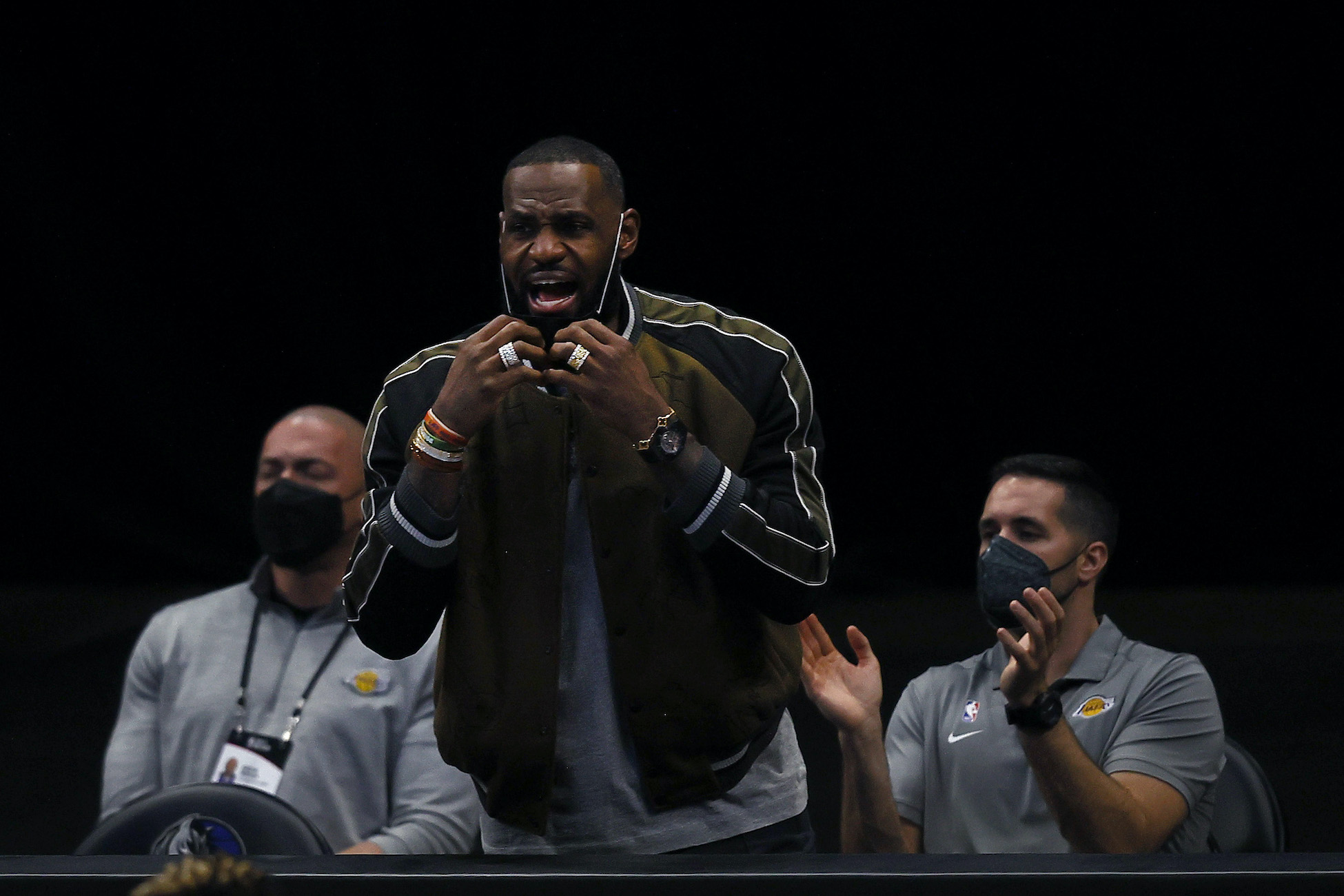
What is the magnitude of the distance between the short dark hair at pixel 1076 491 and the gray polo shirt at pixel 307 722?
1087 millimetres

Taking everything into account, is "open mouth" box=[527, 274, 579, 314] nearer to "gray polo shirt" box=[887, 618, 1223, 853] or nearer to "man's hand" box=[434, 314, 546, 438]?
"man's hand" box=[434, 314, 546, 438]

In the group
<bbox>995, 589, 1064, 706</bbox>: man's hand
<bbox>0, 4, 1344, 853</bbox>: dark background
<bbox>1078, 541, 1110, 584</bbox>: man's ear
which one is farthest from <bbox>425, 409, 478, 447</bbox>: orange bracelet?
<bbox>0, 4, 1344, 853</bbox>: dark background

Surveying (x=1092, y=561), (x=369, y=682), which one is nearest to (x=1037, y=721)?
(x=1092, y=561)

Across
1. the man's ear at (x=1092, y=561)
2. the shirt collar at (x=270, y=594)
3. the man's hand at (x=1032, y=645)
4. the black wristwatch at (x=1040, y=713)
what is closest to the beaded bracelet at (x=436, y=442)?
the man's hand at (x=1032, y=645)

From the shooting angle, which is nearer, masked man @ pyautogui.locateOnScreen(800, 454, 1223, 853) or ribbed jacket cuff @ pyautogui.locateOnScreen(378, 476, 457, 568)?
ribbed jacket cuff @ pyautogui.locateOnScreen(378, 476, 457, 568)

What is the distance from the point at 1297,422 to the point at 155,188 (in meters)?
2.87

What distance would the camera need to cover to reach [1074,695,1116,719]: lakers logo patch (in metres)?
2.63

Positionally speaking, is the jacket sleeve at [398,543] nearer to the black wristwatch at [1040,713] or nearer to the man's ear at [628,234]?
the man's ear at [628,234]

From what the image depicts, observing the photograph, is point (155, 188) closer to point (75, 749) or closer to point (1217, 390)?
point (75, 749)

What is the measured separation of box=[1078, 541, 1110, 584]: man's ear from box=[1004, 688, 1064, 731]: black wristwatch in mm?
427

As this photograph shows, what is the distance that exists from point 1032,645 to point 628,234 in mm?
909

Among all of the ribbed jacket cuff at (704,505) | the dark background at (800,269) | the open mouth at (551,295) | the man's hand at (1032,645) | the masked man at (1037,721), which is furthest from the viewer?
the dark background at (800,269)

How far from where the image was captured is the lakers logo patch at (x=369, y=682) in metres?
2.78

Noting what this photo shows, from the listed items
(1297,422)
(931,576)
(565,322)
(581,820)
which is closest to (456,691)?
(581,820)
